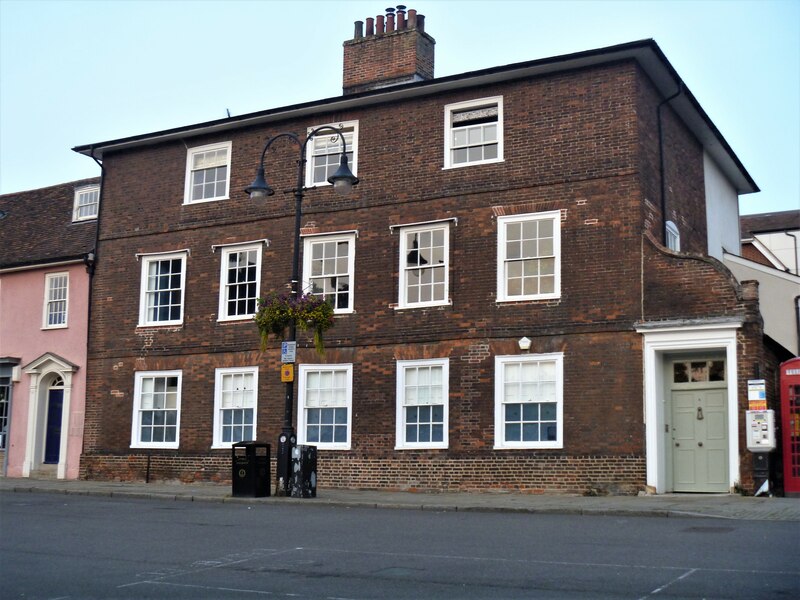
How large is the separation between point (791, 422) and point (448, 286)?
755 centimetres

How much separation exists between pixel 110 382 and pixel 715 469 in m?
15.4

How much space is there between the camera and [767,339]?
20016 mm

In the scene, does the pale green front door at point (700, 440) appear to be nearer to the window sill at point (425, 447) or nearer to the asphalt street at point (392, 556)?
the window sill at point (425, 447)

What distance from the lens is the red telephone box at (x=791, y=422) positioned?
733 inches

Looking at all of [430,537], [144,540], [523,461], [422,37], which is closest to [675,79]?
[422,37]

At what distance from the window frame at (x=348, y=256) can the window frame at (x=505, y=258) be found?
3653 millimetres

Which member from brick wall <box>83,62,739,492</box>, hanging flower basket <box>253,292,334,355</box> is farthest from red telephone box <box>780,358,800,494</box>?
hanging flower basket <box>253,292,334,355</box>

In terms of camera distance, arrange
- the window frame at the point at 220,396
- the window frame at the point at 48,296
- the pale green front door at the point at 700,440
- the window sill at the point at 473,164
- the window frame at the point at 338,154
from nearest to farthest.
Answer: the pale green front door at the point at 700,440 < the window sill at the point at 473,164 < the window frame at the point at 338,154 < the window frame at the point at 220,396 < the window frame at the point at 48,296

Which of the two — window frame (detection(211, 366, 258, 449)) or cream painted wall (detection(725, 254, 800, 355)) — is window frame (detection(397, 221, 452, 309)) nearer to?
window frame (detection(211, 366, 258, 449))

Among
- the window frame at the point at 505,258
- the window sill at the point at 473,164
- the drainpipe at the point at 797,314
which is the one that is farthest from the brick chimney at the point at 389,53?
the drainpipe at the point at 797,314

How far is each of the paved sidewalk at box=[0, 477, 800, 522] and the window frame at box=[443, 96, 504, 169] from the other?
23.7 ft

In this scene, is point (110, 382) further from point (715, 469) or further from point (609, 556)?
point (609, 556)

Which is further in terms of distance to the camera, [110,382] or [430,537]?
[110,382]

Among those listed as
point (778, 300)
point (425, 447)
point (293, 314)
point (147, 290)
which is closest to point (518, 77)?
point (293, 314)
